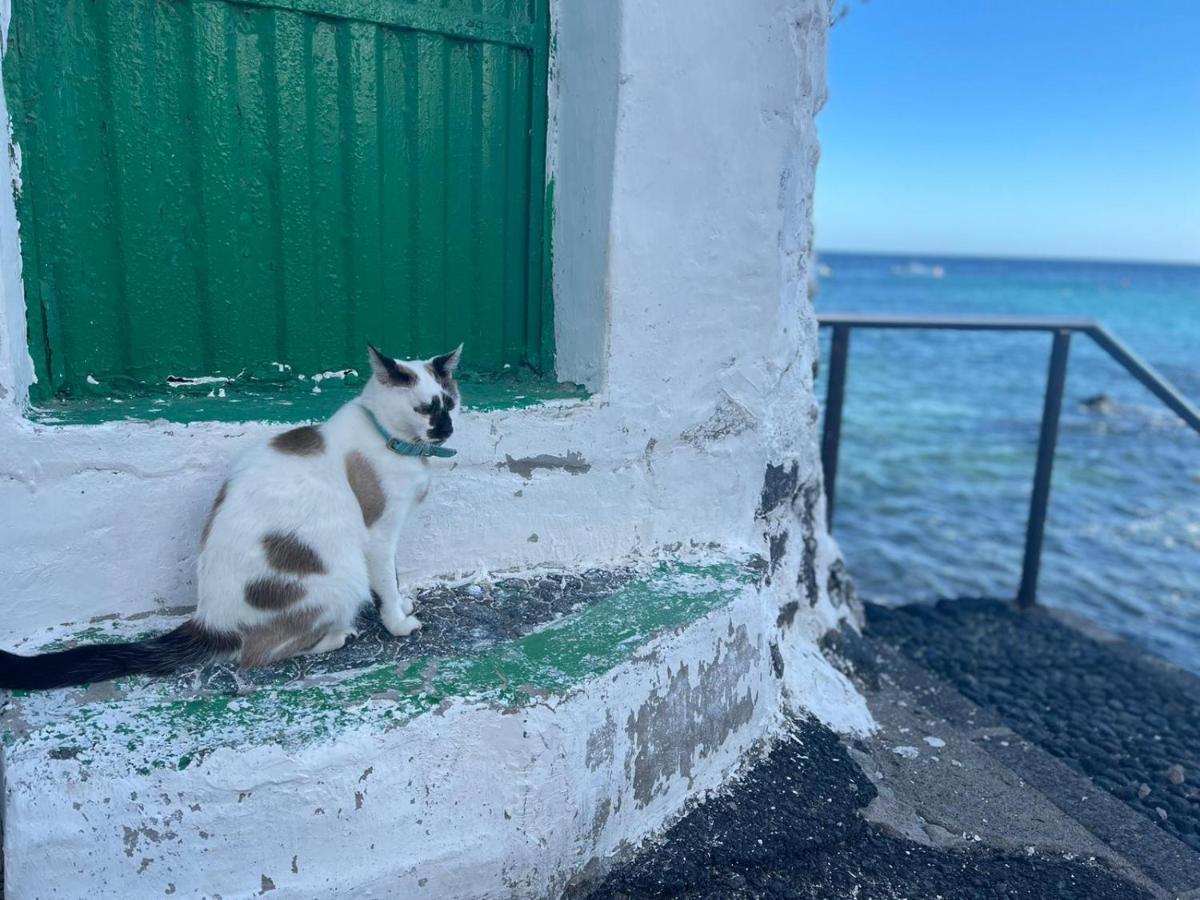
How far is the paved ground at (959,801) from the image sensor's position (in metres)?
2.26

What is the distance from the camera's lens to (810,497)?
11.2 ft

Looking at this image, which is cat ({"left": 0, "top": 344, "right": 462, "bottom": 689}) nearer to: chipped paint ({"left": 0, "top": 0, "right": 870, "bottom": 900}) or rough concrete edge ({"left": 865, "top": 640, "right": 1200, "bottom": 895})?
chipped paint ({"left": 0, "top": 0, "right": 870, "bottom": 900})

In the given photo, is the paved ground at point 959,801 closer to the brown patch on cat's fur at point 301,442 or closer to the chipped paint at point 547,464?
the chipped paint at point 547,464

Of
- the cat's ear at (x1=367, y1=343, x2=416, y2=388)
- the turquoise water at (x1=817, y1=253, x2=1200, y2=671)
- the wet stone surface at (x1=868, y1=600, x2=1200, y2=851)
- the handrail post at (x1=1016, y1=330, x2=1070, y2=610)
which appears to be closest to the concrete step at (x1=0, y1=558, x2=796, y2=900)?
the cat's ear at (x1=367, y1=343, x2=416, y2=388)

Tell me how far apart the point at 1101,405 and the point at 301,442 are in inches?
640

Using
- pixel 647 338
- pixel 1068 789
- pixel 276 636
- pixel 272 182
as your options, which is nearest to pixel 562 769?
pixel 276 636

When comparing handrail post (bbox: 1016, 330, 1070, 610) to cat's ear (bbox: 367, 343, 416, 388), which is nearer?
cat's ear (bbox: 367, 343, 416, 388)

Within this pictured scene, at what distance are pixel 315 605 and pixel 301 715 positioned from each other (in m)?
0.27

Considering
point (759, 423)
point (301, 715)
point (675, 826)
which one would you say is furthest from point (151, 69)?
point (675, 826)

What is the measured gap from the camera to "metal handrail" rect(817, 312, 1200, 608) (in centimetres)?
395

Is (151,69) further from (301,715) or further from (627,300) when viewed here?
(301,715)

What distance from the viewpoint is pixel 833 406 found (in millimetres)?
4137

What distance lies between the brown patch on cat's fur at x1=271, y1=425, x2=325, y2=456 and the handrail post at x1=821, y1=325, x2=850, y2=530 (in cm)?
250

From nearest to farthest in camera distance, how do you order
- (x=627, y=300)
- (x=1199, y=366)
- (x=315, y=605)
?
(x=315, y=605)
(x=627, y=300)
(x=1199, y=366)
